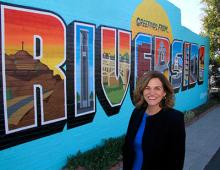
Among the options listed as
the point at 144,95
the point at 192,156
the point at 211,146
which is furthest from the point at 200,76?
the point at 144,95

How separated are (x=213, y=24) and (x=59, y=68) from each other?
15.9 meters

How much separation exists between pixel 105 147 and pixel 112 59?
77.3 inches

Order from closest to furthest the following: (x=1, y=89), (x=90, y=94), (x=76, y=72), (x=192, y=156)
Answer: (x=1, y=89) → (x=76, y=72) → (x=90, y=94) → (x=192, y=156)

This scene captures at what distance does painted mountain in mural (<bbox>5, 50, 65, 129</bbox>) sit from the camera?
194 inches

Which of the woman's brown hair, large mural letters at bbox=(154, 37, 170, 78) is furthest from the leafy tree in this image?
the woman's brown hair

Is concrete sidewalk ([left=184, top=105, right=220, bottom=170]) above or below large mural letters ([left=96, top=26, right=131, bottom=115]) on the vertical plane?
below

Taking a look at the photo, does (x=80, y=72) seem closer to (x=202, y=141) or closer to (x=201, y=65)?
(x=202, y=141)

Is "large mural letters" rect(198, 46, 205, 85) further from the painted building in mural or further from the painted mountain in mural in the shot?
the painted mountain in mural

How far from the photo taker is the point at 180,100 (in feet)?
43.8

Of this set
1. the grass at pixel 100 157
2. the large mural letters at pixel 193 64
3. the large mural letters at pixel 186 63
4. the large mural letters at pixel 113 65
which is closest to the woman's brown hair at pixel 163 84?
the grass at pixel 100 157

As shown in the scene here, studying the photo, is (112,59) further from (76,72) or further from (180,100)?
(180,100)

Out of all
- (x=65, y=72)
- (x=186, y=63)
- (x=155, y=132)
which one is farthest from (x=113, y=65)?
(x=186, y=63)

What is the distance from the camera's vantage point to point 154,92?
3.00m

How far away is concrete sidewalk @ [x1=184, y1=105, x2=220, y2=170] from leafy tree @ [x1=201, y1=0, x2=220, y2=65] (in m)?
7.66
